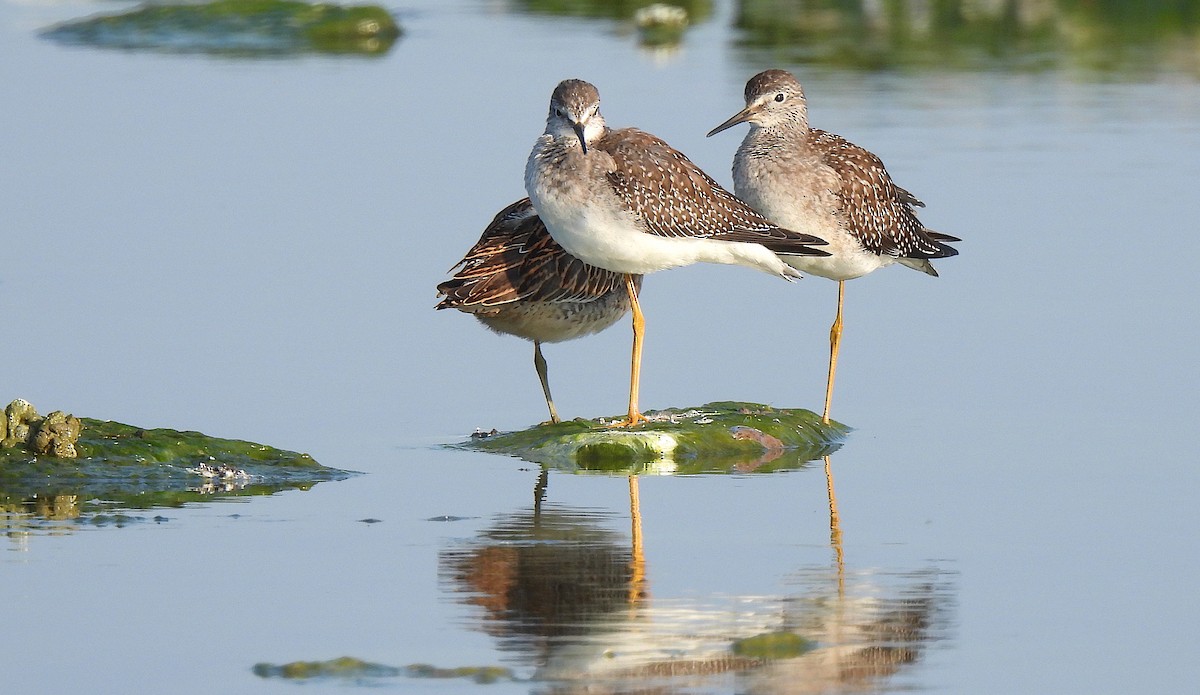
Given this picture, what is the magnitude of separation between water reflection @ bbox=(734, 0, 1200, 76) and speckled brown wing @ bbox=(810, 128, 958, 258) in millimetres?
12413

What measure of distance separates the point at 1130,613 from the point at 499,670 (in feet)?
7.66

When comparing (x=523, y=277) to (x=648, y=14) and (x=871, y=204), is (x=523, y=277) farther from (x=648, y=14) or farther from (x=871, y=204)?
(x=648, y=14)

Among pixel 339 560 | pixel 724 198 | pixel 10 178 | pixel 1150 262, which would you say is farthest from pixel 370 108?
pixel 339 560

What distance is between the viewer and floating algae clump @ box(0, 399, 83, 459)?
9.07m

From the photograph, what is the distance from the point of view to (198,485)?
9.10 metres

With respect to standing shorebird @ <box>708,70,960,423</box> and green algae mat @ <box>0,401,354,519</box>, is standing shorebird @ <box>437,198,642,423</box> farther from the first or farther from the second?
green algae mat @ <box>0,401,354,519</box>

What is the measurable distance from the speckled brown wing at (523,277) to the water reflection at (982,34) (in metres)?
13.3

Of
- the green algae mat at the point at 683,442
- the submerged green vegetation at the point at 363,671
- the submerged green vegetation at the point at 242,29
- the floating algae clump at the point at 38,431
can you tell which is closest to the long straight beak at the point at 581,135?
the green algae mat at the point at 683,442

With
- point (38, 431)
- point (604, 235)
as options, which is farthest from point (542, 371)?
point (38, 431)

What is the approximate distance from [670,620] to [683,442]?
2.88 metres

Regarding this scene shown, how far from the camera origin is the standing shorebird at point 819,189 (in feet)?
35.2

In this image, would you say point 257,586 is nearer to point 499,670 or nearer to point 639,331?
point 499,670

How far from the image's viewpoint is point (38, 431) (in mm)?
9109

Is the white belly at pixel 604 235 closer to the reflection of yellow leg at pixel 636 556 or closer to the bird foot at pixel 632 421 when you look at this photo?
the bird foot at pixel 632 421
